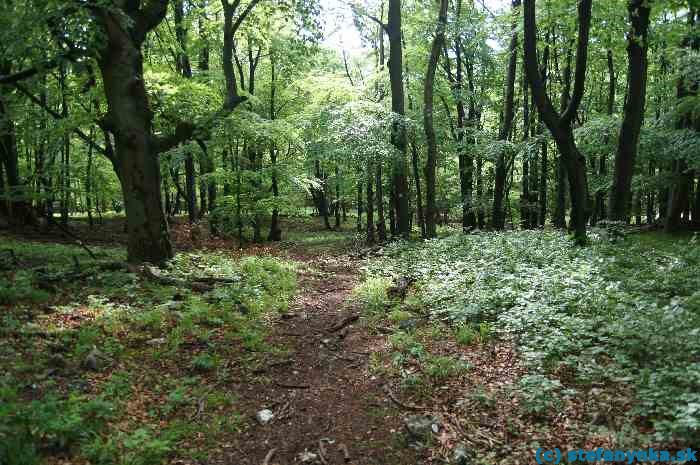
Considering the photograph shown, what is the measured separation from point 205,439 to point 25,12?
7.13 meters

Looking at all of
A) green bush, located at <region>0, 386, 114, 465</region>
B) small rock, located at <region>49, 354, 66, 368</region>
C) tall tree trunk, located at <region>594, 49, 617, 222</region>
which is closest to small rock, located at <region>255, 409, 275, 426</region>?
green bush, located at <region>0, 386, 114, 465</region>

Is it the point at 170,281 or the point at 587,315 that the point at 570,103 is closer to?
the point at 587,315

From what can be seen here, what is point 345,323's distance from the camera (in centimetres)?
798

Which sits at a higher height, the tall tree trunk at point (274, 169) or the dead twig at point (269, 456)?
the tall tree trunk at point (274, 169)

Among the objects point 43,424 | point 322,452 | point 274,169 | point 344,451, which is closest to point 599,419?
point 344,451

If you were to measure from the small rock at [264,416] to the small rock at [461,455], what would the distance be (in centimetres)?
212

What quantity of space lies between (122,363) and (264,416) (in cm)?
220

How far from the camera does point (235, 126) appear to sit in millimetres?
14727

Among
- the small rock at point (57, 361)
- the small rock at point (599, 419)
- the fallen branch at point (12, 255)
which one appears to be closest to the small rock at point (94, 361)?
the small rock at point (57, 361)

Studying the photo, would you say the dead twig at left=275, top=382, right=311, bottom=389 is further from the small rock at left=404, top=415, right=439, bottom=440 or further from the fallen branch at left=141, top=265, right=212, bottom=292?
the fallen branch at left=141, top=265, right=212, bottom=292

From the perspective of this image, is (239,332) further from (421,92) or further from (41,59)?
(421,92)

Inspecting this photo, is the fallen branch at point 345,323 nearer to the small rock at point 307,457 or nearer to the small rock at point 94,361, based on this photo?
the small rock at point 307,457

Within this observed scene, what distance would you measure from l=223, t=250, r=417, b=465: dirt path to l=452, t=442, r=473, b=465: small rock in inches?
15.7

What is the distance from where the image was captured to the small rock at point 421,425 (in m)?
4.38
